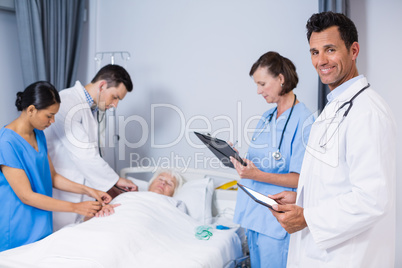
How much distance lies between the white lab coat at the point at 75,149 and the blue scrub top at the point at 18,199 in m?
0.25

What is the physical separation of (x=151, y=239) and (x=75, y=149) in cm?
74

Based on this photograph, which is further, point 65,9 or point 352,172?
point 65,9

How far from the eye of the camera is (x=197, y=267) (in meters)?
1.55

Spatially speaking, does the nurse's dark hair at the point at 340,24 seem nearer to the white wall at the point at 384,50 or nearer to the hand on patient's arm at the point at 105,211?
the white wall at the point at 384,50

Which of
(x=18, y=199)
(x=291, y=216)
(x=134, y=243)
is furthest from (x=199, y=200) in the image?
(x=291, y=216)

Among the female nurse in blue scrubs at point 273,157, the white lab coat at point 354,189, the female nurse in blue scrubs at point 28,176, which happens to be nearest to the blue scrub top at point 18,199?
the female nurse in blue scrubs at point 28,176

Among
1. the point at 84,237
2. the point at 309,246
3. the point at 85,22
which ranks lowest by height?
the point at 84,237

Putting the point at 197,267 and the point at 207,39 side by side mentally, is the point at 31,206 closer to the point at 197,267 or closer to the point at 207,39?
the point at 197,267

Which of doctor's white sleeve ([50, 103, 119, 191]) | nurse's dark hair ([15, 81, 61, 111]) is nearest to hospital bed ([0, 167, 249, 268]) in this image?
doctor's white sleeve ([50, 103, 119, 191])

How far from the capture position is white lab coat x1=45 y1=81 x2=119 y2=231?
2.06 m

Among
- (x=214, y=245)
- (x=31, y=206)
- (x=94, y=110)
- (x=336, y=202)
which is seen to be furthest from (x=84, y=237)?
(x=336, y=202)

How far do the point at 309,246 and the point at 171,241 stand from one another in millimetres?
834

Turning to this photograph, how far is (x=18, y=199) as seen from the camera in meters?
1.71

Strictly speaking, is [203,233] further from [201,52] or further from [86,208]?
[201,52]
